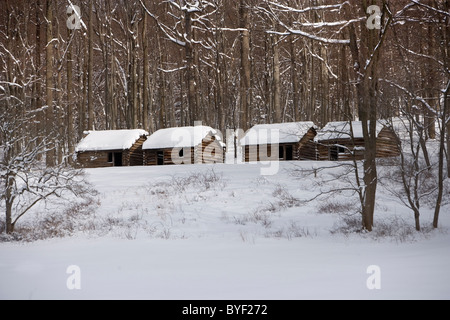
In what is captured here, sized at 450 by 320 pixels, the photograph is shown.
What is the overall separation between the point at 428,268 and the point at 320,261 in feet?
6.83

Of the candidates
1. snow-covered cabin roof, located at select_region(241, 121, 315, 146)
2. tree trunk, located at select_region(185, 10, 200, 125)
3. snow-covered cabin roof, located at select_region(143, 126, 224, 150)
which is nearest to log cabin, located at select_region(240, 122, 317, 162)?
snow-covered cabin roof, located at select_region(241, 121, 315, 146)

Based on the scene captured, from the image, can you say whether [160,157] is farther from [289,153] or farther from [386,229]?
[386,229]

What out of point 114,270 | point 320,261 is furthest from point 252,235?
point 114,270

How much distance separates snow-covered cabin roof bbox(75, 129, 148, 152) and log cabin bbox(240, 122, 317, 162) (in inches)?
313

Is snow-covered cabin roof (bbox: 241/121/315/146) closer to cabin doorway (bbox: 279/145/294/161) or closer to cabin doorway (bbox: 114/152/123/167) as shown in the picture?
cabin doorway (bbox: 279/145/294/161)

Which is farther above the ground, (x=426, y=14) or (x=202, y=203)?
(x=426, y=14)

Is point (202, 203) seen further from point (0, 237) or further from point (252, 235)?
point (0, 237)

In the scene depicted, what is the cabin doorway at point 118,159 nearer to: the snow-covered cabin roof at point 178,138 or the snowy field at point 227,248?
the snow-covered cabin roof at point 178,138

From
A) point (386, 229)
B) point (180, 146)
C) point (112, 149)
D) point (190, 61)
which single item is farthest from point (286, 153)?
point (386, 229)

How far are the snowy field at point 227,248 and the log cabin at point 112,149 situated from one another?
27.7ft

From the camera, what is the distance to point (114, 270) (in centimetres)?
803

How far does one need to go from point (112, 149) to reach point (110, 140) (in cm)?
91

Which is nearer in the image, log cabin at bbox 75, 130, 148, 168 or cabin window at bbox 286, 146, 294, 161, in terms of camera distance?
log cabin at bbox 75, 130, 148, 168

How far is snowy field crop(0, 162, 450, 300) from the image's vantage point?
6.41 metres
